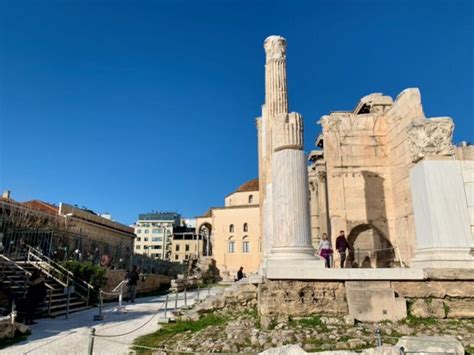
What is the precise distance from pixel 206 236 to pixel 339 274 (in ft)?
205

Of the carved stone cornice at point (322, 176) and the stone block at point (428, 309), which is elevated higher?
the carved stone cornice at point (322, 176)

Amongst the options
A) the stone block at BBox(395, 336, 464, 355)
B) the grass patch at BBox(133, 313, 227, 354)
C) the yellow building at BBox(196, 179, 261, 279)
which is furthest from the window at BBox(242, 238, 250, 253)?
the stone block at BBox(395, 336, 464, 355)

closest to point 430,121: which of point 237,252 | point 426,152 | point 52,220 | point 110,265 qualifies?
point 426,152

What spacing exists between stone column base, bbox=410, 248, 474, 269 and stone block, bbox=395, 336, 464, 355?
3.58 meters

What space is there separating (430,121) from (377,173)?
762 cm

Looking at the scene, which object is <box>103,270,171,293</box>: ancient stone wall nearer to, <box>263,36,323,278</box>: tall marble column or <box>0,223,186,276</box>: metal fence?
<box>0,223,186,276</box>: metal fence

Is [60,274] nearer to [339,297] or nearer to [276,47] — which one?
[339,297]

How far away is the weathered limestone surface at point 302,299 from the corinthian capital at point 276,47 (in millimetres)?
9848

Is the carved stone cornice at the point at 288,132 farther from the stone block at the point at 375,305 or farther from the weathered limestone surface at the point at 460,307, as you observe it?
the weathered limestone surface at the point at 460,307

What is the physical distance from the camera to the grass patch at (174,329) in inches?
305

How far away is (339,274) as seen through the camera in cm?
845

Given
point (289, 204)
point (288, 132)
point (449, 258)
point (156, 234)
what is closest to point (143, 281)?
point (289, 204)

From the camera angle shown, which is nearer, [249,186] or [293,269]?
[293,269]

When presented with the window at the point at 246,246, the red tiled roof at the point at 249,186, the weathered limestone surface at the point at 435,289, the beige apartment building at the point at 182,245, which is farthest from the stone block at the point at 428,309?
the beige apartment building at the point at 182,245
